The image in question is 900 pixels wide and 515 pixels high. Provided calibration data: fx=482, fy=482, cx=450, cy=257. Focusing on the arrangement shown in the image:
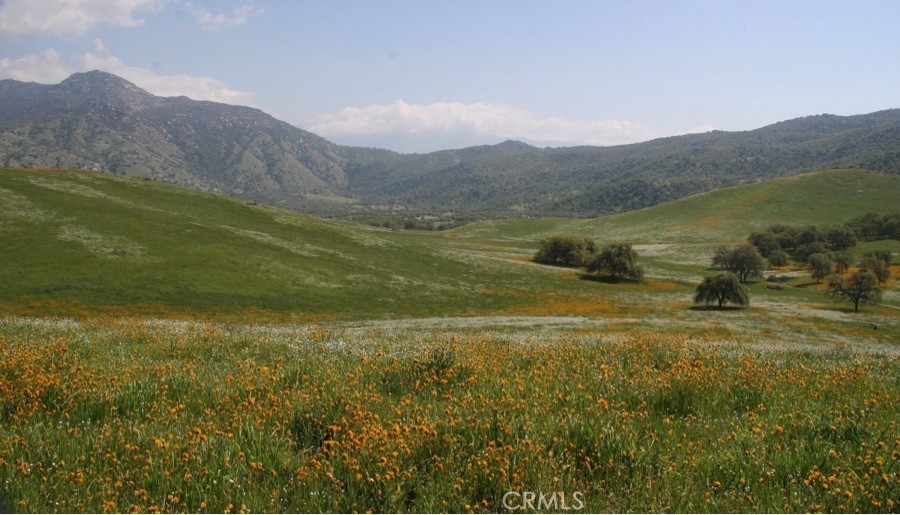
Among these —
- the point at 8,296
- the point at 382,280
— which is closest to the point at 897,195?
the point at 382,280

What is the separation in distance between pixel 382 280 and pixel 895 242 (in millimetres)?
153114

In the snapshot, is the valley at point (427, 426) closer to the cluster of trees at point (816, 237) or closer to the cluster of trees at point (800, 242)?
the cluster of trees at point (800, 242)

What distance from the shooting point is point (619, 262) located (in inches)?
3974

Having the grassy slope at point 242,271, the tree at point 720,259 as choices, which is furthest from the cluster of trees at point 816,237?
the grassy slope at point 242,271

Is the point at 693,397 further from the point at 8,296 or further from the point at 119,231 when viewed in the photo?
the point at 119,231

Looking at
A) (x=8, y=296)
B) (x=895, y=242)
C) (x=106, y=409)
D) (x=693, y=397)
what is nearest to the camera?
(x=106, y=409)

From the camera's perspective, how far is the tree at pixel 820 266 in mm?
106312

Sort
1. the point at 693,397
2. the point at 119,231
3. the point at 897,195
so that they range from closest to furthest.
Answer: the point at 693,397 < the point at 119,231 < the point at 897,195

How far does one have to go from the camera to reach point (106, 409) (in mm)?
6449

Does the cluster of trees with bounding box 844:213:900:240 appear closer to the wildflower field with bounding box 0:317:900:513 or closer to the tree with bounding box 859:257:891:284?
the tree with bounding box 859:257:891:284

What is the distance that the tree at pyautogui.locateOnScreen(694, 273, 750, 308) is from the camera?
246 feet

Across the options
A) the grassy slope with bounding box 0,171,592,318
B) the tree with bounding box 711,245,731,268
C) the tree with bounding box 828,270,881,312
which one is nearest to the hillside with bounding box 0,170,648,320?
the grassy slope with bounding box 0,171,592,318

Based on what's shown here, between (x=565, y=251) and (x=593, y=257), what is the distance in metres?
15.2

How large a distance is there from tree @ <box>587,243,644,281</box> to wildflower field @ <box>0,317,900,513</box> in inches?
3763
